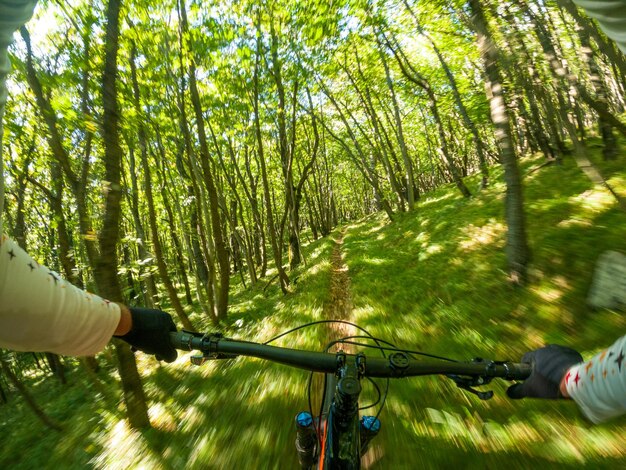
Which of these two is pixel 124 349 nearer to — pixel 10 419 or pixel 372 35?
pixel 10 419

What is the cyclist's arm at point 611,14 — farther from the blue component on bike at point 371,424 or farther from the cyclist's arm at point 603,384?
the blue component on bike at point 371,424

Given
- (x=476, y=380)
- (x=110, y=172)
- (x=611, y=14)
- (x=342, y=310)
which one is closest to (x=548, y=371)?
(x=476, y=380)

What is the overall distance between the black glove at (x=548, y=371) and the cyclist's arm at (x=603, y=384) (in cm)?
16

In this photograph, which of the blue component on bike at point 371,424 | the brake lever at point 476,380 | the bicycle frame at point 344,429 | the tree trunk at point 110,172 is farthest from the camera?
the tree trunk at point 110,172

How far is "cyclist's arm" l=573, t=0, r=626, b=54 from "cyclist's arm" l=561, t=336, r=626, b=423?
1057 millimetres

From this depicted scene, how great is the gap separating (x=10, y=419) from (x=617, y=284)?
20.2 meters

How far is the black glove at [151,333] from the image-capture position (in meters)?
1.71

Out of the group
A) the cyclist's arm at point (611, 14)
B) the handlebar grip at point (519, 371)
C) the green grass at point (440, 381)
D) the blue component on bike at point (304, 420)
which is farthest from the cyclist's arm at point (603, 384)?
the green grass at point (440, 381)

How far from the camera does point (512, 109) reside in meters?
12.3

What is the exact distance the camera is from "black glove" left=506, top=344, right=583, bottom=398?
1562mm

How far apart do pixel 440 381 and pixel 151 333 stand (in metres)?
3.56

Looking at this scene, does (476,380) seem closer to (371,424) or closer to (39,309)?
(371,424)

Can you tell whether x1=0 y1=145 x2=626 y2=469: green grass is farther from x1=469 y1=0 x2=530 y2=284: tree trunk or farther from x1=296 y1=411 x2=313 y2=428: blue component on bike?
x1=296 y1=411 x2=313 y2=428: blue component on bike

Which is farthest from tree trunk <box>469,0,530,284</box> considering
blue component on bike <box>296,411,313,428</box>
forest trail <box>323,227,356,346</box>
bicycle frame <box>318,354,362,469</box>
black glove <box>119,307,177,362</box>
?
black glove <box>119,307,177,362</box>
